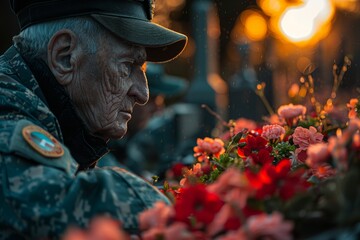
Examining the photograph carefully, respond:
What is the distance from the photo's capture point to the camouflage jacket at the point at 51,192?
210 cm

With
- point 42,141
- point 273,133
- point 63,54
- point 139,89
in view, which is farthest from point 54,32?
point 273,133

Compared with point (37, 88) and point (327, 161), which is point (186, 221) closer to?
point (327, 161)

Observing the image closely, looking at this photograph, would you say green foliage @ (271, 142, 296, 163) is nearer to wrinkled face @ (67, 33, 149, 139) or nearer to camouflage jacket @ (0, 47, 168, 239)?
wrinkled face @ (67, 33, 149, 139)

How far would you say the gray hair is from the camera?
2877 millimetres

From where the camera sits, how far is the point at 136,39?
2900 millimetres

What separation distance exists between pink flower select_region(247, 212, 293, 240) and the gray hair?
136 cm

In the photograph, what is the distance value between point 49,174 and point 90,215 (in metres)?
0.16

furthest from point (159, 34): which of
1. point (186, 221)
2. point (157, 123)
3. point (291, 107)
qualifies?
point (157, 123)

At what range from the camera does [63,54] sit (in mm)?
2891

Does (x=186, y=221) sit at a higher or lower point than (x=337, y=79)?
lower

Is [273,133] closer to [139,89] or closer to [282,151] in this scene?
[282,151]

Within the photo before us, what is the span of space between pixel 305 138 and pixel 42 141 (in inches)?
42.6

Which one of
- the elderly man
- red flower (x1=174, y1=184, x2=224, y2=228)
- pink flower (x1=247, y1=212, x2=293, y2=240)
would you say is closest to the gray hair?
the elderly man

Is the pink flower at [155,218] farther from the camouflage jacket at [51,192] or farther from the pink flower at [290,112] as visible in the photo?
the pink flower at [290,112]
